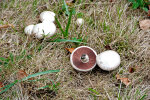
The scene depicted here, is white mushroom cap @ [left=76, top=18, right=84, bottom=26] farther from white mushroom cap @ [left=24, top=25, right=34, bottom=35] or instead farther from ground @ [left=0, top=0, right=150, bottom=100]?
white mushroom cap @ [left=24, top=25, right=34, bottom=35]

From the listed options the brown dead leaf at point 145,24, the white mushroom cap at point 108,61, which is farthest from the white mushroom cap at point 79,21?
the brown dead leaf at point 145,24

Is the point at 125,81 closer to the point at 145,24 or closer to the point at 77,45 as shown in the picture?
the point at 77,45

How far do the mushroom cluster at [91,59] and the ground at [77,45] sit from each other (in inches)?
4.9

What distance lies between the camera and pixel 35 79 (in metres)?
2.59

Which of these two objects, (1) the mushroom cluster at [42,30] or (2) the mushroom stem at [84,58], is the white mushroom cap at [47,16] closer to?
(1) the mushroom cluster at [42,30]

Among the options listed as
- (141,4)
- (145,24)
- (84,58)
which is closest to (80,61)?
(84,58)

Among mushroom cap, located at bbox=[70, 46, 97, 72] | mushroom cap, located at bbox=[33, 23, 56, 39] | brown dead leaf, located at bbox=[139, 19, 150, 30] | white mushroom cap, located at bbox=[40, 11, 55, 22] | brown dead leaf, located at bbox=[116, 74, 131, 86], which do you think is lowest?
brown dead leaf, located at bbox=[116, 74, 131, 86]

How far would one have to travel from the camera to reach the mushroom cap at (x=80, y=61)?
2784 millimetres

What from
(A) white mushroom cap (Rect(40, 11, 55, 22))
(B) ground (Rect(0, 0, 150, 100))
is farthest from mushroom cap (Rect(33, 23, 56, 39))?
(A) white mushroom cap (Rect(40, 11, 55, 22))

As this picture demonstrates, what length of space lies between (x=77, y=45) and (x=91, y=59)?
37 cm

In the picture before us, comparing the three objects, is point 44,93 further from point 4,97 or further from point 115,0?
point 115,0

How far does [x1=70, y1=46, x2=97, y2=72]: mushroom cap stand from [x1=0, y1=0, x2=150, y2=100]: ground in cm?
11

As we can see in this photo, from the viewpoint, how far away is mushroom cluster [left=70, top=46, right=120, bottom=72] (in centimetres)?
266

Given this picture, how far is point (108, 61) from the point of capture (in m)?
2.64
